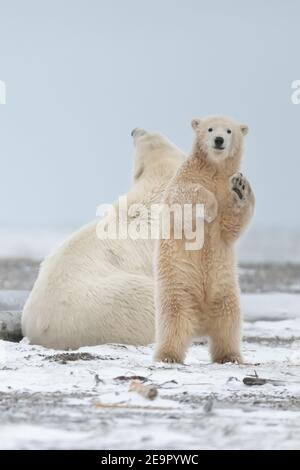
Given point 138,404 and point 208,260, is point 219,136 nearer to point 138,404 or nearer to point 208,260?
point 208,260

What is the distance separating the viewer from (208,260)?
6.43m

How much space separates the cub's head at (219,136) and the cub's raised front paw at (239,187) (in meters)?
0.18

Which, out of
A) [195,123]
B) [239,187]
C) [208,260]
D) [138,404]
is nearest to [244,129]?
[195,123]

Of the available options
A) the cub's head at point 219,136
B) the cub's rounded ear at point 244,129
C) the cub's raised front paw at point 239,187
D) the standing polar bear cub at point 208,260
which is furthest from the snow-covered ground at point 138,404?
the cub's rounded ear at point 244,129

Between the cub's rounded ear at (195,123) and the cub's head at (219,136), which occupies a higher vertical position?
the cub's rounded ear at (195,123)

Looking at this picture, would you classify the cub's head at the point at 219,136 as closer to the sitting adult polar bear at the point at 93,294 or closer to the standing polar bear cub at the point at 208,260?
the standing polar bear cub at the point at 208,260

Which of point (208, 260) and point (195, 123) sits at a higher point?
point (195, 123)

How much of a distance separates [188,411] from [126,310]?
3.58m

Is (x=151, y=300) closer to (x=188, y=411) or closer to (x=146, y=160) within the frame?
(x=146, y=160)

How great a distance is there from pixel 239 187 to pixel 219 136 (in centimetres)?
35

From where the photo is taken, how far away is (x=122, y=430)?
3986 mm

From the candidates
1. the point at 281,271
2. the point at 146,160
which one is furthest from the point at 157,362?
the point at 281,271

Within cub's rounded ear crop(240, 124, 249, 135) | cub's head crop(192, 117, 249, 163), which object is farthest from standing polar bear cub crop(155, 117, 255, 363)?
cub's rounded ear crop(240, 124, 249, 135)

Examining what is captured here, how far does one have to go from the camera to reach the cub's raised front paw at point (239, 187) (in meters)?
6.32
